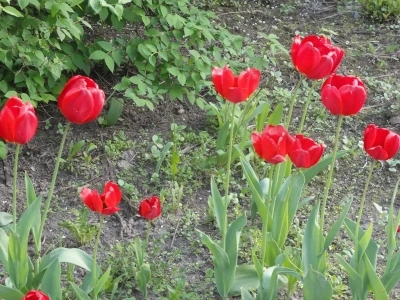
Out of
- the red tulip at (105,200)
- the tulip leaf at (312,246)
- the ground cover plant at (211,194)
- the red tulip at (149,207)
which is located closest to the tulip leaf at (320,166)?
the ground cover plant at (211,194)

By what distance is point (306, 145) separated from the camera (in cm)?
193

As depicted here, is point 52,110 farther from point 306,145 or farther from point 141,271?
point 306,145

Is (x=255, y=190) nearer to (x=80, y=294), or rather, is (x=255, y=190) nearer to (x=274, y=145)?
(x=274, y=145)

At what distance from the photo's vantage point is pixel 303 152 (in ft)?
6.16

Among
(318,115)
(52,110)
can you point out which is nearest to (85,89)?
(52,110)

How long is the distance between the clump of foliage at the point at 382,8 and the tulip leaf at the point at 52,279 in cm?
344

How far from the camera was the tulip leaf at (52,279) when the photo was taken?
6.61ft

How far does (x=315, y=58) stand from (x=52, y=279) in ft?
3.31

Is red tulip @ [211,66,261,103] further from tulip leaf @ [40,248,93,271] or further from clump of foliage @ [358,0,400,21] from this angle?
clump of foliage @ [358,0,400,21]

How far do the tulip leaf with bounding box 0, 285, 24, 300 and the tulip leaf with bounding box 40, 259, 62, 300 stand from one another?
7 cm

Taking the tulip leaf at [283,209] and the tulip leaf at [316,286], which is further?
the tulip leaf at [283,209]

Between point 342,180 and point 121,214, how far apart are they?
42.9 inches

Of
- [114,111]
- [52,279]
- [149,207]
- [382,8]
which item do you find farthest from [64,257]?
[382,8]

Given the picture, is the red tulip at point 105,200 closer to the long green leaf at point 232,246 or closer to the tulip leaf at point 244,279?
the long green leaf at point 232,246
